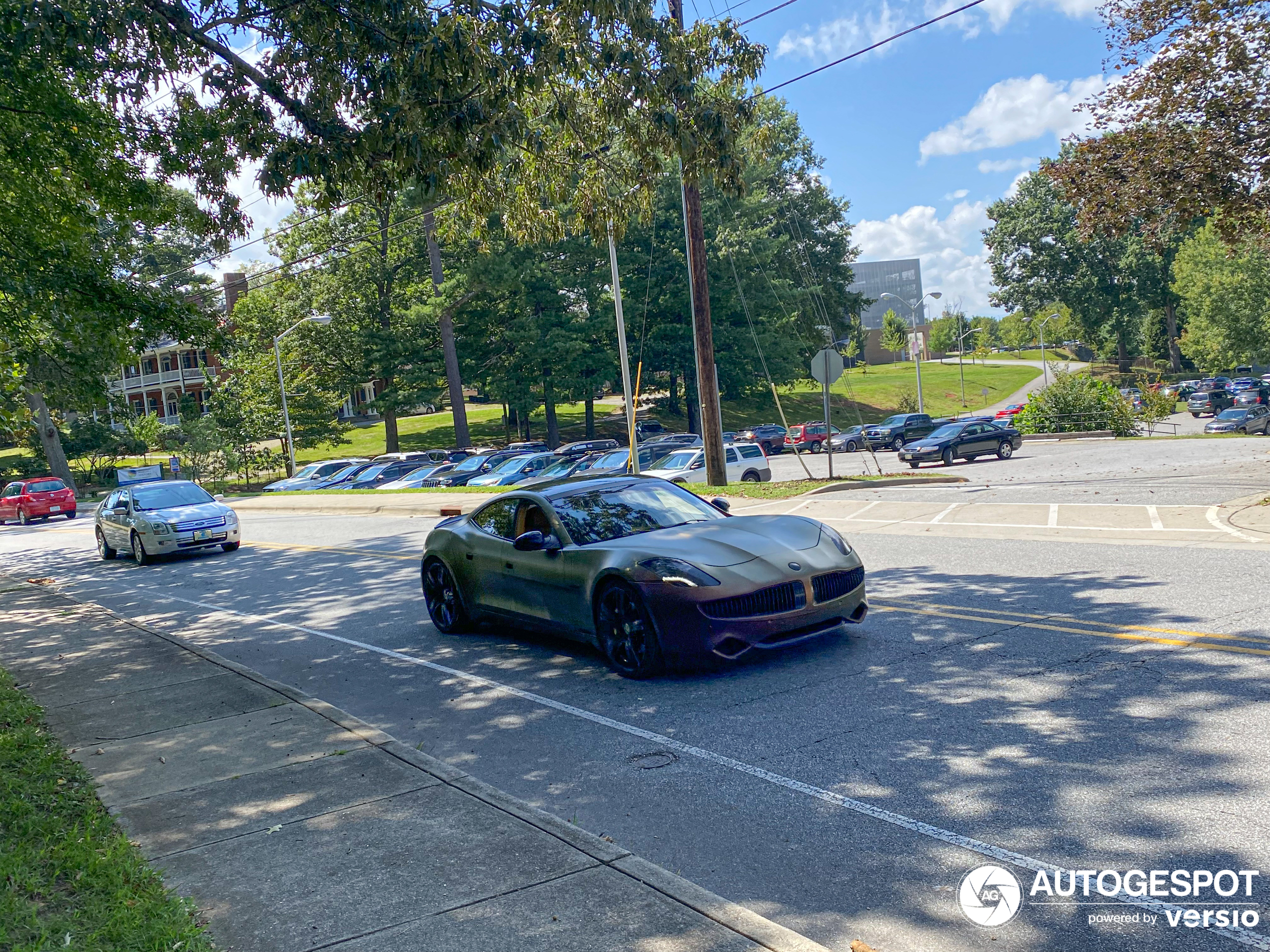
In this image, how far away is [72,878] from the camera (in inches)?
172

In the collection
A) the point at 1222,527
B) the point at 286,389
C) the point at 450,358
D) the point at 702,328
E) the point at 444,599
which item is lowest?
the point at 1222,527

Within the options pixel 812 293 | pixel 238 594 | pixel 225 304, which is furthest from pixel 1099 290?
pixel 238 594

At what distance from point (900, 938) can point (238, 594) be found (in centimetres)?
1274

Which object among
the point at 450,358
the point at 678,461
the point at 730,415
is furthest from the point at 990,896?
the point at 730,415

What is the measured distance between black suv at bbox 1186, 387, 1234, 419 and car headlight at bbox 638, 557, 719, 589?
194 ft

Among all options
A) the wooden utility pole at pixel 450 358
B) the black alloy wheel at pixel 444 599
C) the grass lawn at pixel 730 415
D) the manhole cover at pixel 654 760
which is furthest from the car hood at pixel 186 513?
the grass lawn at pixel 730 415

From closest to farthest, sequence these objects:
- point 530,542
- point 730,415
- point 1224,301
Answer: point 530,542 → point 730,415 → point 1224,301

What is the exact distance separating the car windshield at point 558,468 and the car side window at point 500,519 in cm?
2158

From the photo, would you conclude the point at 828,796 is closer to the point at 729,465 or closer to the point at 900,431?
the point at 729,465

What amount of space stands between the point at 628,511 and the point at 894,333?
134m

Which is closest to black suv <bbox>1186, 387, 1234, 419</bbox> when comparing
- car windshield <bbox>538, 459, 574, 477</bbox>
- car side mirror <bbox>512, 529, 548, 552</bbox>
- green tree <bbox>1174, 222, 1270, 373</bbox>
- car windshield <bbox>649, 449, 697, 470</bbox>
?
green tree <bbox>1174, 222, 1270, 373</bbox>

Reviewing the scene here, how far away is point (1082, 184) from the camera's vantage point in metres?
17.9

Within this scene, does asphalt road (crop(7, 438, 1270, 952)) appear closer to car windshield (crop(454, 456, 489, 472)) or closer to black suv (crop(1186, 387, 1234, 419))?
car windshield (crop(454, 456, 489, 472))

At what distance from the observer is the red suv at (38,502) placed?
42531mm
